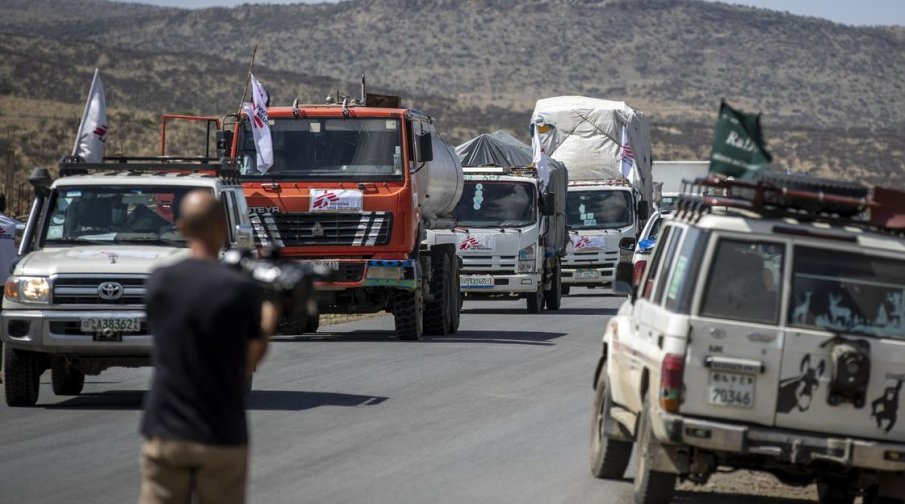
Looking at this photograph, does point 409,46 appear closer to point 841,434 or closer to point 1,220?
point 1,220

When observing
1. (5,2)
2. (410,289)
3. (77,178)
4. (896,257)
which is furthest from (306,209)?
(5,2)

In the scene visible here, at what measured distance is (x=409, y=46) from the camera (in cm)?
15050

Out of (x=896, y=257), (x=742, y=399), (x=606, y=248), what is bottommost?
(x=606, y=248)

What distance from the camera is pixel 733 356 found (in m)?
8.48

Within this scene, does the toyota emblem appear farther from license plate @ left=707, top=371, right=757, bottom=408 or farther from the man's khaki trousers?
the man's khaki trousers

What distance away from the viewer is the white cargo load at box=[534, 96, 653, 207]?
36.9 metres

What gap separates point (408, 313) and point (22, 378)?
A: 8.52 meters

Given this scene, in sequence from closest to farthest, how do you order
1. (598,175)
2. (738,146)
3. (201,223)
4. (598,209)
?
(201,223) → (738,146) → (598,209) → (598,175)

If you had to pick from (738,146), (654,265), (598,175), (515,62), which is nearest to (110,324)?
(654,265)

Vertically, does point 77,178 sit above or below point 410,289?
above

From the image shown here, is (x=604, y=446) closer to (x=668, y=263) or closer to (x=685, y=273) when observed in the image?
(x=668, y=263)

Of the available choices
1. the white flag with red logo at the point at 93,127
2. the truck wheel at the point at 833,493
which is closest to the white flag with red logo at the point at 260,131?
the white flag with red logo at the point at 93,127

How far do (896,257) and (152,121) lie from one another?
68.7 metres

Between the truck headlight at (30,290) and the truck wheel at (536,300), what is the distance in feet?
51.8
